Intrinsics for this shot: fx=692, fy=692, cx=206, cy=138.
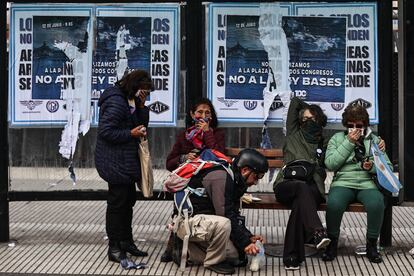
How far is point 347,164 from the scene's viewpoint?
19.2 ft

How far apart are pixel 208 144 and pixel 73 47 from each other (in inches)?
62.4

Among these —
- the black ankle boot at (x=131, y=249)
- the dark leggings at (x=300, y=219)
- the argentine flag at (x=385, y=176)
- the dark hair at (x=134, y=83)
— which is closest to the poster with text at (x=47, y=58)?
the dark hair at (x=134, y=83)

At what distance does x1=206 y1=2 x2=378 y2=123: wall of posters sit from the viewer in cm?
625

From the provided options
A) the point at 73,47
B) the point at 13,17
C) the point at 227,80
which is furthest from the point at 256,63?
the point at 13,17

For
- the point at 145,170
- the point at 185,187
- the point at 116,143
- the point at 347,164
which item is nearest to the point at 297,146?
the point at 347,164

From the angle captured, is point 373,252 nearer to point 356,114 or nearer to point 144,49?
point 356,114

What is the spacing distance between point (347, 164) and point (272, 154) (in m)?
0.70

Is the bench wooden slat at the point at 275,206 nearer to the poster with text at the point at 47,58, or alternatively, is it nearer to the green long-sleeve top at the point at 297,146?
the green long-sleeve top at the point at 297,146

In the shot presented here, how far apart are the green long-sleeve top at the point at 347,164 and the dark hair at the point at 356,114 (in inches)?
5.4

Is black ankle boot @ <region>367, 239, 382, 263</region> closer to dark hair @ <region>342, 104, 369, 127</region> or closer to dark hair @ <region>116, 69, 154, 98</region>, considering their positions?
dark hair @ <region>342, 104, 369, 127</region>

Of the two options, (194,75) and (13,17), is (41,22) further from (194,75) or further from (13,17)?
(194,75)

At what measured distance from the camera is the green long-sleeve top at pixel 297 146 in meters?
5.88

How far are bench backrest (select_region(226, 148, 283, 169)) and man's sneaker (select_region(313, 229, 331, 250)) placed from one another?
90 centimetres

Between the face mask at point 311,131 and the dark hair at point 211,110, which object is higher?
the dark hair at point 211,110
